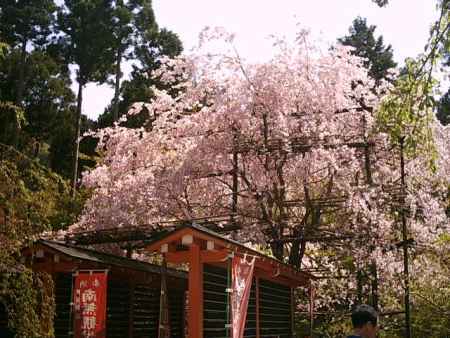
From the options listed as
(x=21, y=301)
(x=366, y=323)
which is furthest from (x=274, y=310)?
(x=366, y=323)

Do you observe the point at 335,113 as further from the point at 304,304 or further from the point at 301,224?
the point at 304,304

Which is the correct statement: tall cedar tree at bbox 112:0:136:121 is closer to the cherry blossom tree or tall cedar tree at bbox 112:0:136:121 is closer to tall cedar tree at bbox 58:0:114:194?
tall cedar tree at bbox 58:0:114:194

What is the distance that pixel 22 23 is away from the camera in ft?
87.5

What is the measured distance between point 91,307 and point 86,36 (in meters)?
20.1

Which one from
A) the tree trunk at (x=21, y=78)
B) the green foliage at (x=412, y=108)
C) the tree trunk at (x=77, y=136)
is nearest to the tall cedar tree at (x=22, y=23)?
the tree trunk at (x=21, y=78)

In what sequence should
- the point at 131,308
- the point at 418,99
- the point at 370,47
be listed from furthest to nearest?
the point at 370,47 < the point at 131,308 < the point at 418,99

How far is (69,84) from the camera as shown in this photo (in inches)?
1112

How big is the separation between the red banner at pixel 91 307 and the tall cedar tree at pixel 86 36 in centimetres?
1811

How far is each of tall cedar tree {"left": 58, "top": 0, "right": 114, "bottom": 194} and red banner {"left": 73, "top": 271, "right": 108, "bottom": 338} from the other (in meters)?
18.1

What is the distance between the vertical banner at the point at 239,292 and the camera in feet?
27.7

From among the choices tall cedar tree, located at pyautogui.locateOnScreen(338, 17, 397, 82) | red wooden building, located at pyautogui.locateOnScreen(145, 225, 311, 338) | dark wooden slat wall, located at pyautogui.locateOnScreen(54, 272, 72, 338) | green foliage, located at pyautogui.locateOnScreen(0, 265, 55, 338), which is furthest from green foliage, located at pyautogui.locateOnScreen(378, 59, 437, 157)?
tall cedar tree, located at pyautogui.locateOnScreen(338, 17, 397, 82)

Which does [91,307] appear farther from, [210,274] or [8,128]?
[8,128]

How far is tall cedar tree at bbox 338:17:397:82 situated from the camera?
33.4m

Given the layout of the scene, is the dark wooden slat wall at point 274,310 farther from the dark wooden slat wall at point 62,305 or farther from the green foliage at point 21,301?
the green foliage at point 21,301
